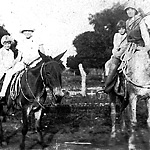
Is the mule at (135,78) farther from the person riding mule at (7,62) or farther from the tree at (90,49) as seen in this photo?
the tree at (90,49)

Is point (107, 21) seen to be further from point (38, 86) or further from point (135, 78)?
point (38, 86)

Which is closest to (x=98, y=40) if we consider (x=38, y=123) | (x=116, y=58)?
(x=116, y=58)

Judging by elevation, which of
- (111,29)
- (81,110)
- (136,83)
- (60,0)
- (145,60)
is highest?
(60,0)

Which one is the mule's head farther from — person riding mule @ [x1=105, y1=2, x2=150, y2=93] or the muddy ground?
person riding mule @ [x1=105, y1=2, x2=150, y2=93]

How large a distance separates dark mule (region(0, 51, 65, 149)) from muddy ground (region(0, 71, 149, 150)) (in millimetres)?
673

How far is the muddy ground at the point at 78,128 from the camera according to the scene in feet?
19.9

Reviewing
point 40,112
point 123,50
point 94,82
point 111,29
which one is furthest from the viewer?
point 94,82

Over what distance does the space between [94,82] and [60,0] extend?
2831 millimetres

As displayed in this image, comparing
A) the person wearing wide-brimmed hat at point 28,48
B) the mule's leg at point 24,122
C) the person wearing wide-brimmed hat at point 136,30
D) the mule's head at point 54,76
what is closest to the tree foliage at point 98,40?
the person wearing wide-brimmed hat at point 136,30

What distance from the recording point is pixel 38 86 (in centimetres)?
571

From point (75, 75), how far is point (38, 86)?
393cm

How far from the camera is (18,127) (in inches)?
300

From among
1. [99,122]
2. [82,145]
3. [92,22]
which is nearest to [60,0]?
[92,22]

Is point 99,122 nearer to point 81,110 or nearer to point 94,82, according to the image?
point 81,110
